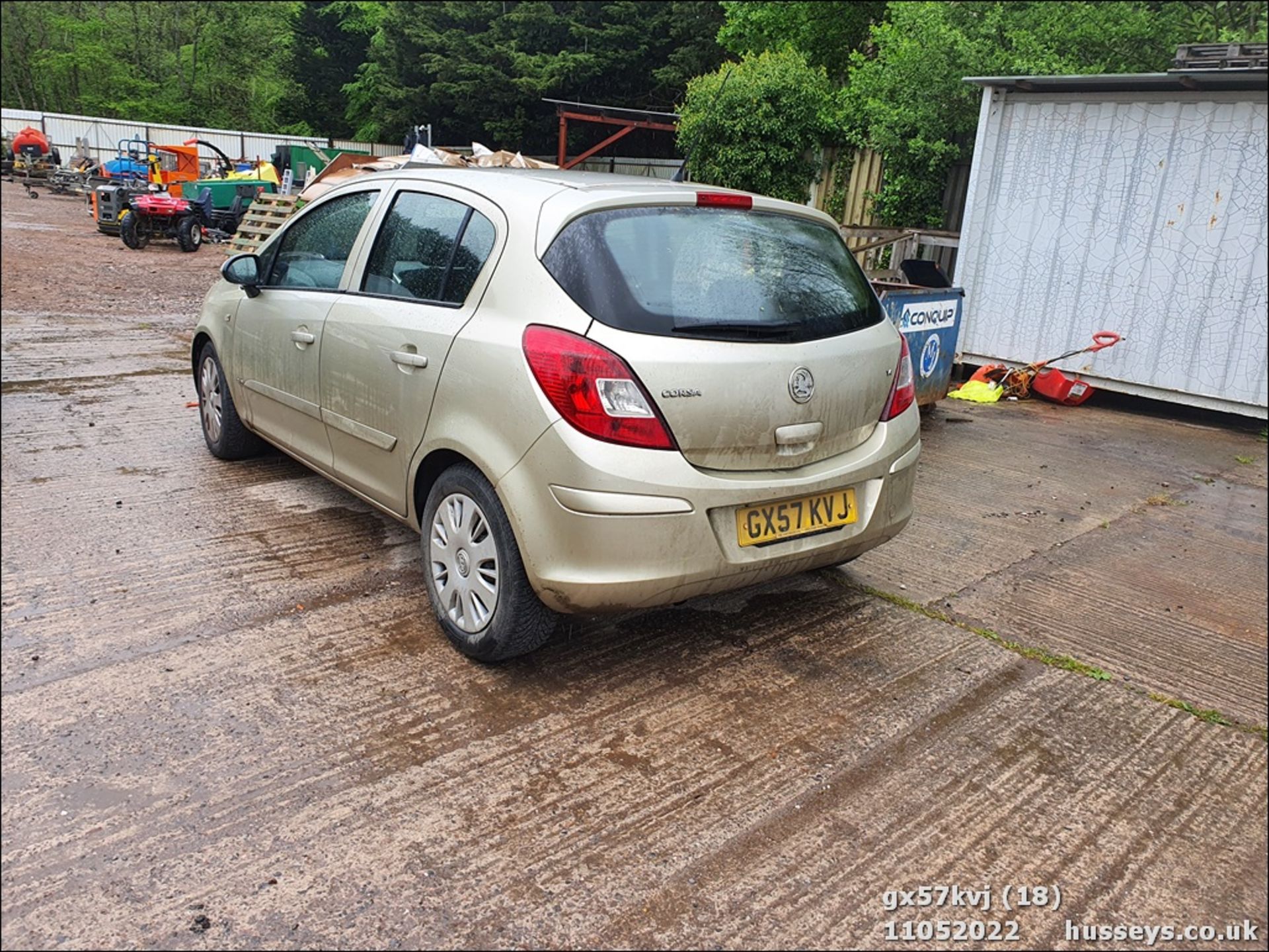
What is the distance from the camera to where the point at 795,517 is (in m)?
3.11

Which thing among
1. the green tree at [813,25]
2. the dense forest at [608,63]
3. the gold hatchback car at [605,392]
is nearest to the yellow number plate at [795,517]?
the gold hatchback car at [605,392]

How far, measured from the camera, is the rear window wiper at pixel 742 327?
286 centimetres

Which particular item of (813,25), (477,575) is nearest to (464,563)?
(477,575)

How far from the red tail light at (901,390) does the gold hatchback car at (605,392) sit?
0.05 feet

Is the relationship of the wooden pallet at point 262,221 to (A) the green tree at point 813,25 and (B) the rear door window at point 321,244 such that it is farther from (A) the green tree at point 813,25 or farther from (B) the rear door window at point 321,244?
(B) the rear door window at point 321,244

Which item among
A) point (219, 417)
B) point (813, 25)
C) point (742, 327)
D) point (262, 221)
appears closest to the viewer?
point (742, 327)

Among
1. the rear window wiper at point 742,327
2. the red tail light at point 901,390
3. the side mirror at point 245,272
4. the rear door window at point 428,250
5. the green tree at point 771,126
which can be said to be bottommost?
the red tail light at point 901,390

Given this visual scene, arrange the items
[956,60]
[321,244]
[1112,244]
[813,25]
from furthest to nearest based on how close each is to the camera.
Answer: [813,25] < [956,60] < [1112,244] < [321,244]

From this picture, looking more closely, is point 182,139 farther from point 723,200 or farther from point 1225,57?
point 1225,57

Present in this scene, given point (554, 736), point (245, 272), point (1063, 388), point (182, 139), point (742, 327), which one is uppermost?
point (182, 139)

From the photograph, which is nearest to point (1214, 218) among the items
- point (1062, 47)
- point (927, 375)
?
point (927, 375)

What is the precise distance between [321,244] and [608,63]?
31227mm

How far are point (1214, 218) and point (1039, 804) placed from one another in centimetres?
628

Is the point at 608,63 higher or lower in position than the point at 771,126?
higher
